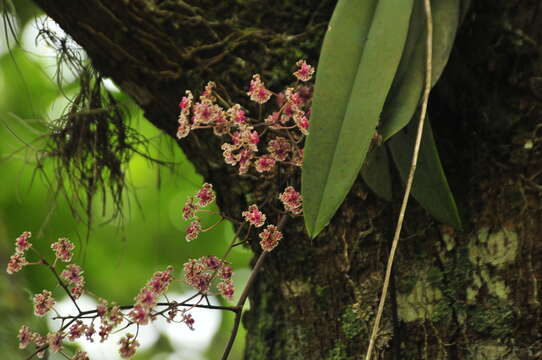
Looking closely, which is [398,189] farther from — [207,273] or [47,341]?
[47,341]

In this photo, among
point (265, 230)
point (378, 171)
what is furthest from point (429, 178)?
point (265, 230)

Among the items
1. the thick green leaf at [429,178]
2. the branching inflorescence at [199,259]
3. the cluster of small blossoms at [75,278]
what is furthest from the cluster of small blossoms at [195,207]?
the thick green leaf at [429,178]

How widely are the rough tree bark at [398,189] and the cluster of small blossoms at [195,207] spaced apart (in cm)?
16

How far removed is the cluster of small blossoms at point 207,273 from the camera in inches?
30.0

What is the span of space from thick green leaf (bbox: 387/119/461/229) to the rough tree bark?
66mm

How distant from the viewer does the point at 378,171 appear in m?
0.81

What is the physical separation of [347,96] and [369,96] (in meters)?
0.03

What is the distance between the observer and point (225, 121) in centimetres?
77

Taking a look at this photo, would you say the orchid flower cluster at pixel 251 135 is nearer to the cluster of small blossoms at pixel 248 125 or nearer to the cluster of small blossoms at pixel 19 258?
the cluster of small blossoms at pixel 248 125

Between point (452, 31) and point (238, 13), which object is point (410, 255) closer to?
point (452, 31)

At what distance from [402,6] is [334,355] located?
479 mm

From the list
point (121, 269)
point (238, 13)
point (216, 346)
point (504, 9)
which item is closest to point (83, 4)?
point (238, 13)

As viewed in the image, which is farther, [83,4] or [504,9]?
[83,4]

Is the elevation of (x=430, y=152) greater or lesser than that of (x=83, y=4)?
lesser
